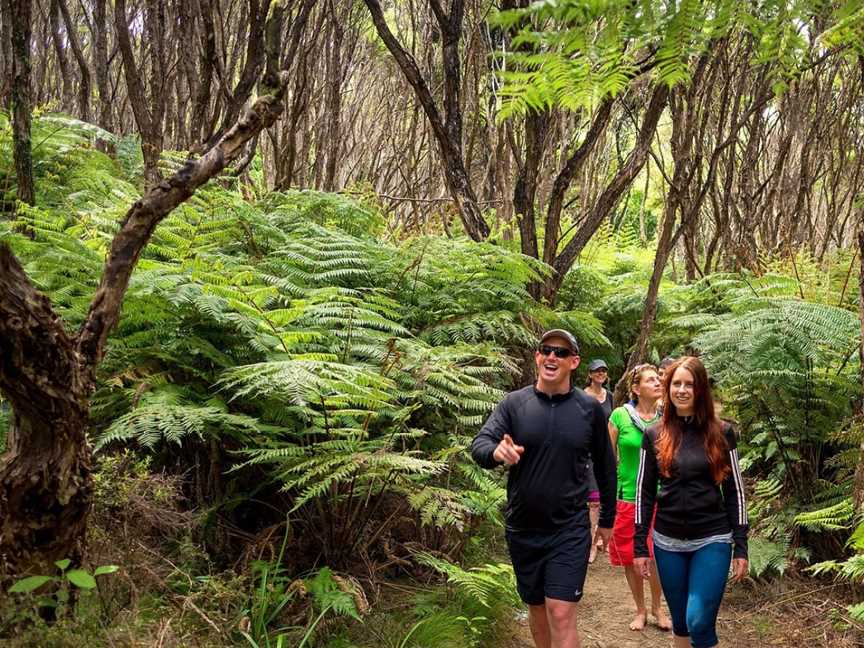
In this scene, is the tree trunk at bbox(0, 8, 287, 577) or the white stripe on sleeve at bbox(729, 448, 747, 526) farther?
the white stripe on sleeve at bbox(729, 448, 747, 526)

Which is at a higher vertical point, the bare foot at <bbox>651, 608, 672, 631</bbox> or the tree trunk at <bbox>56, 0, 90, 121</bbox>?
the tree trunk at <bbox>56, 0, 90, 121</bbox>

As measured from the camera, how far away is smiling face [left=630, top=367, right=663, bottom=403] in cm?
485

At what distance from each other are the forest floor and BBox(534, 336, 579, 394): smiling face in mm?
1734

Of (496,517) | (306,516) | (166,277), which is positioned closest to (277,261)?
(166,277)

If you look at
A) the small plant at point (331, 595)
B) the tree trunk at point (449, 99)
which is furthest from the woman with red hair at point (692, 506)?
the tree trunk at point (449, 99)

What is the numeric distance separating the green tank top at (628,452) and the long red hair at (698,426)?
108cm

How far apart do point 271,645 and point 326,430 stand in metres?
1.08

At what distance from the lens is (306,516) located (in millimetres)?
4105

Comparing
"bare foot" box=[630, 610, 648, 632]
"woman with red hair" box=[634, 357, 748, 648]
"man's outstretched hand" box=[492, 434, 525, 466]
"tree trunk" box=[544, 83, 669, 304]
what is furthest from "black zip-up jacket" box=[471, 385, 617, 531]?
"tree trunk" box=[544, 83, 669, 304]

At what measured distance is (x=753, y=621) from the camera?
15.8 feet

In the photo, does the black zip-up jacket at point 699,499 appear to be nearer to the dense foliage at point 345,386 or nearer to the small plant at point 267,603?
the dense foliage at point 345,386

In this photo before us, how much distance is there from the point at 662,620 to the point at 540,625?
1.72 metres

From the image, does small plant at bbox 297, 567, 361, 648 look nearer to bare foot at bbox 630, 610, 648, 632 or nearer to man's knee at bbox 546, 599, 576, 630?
man's knee at bbox 546, 599, 576, 630

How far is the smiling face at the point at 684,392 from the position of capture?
3.68m
